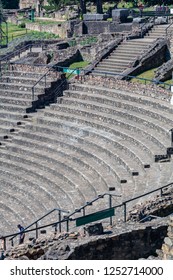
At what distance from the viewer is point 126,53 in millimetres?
38469

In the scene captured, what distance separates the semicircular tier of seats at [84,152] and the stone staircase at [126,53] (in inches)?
103

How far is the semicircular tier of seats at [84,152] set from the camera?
2511 centimetres

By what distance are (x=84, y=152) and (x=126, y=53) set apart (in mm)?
10987

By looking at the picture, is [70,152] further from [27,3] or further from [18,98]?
[27,3]

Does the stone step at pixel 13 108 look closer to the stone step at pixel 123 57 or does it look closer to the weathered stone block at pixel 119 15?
the stone step at pixel 123 57

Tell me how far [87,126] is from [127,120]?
2222mm

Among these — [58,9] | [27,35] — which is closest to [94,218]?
[27,35]

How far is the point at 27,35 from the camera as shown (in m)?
51.0

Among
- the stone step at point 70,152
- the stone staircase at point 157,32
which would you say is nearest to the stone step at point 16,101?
the stone step at point 70,152

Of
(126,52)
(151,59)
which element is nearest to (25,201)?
(151,59)

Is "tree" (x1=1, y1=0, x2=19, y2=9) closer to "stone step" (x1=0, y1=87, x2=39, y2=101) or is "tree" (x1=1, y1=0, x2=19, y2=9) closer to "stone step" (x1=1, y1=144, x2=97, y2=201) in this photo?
"stone step" (x1=0, y1=87, x2=39, y2=101)

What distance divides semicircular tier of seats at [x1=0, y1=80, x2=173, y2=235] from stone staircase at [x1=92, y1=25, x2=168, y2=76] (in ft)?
8.60

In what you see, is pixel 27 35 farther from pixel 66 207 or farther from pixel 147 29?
pixel 66 207

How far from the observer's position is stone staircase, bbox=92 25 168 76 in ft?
121
